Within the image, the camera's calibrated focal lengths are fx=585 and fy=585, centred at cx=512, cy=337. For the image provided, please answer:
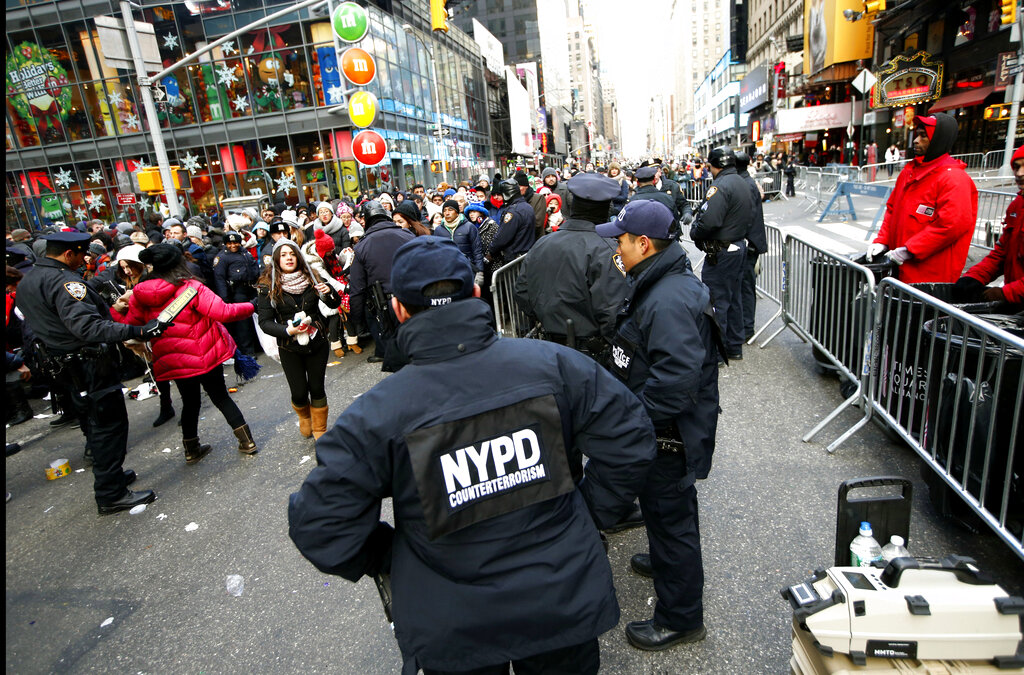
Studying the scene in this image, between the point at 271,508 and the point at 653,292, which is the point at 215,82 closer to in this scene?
the point at 271,508

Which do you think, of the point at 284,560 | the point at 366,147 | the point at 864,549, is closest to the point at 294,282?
the point at 284,560

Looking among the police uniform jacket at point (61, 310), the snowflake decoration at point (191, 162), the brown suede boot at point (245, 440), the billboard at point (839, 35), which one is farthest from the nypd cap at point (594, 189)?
the billboard at point (839, 35)

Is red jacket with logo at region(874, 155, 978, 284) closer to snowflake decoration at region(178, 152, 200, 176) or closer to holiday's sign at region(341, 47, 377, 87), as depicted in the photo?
holiday's sign at region(341, 47, 377, 87)

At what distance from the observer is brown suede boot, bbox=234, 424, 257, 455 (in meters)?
5.63

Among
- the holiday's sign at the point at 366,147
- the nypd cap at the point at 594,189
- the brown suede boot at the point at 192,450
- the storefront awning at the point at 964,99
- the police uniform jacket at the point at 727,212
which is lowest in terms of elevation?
the brown suede boot at the point at 192,450

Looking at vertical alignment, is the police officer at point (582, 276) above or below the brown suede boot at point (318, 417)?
above

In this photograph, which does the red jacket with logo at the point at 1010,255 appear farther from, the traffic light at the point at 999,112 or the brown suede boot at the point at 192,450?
the traffic light at the point at 999,112

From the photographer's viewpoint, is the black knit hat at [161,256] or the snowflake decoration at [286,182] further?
the snowflake decoration at [286,182]

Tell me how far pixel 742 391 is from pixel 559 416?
4.54 metres

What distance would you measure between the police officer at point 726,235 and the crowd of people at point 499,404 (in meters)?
1.39

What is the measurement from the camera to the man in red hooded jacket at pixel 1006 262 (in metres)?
4.48

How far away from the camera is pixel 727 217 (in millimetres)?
6262

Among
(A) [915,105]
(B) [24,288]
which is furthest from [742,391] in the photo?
(A) [915,105]

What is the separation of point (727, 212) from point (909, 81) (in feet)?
101
